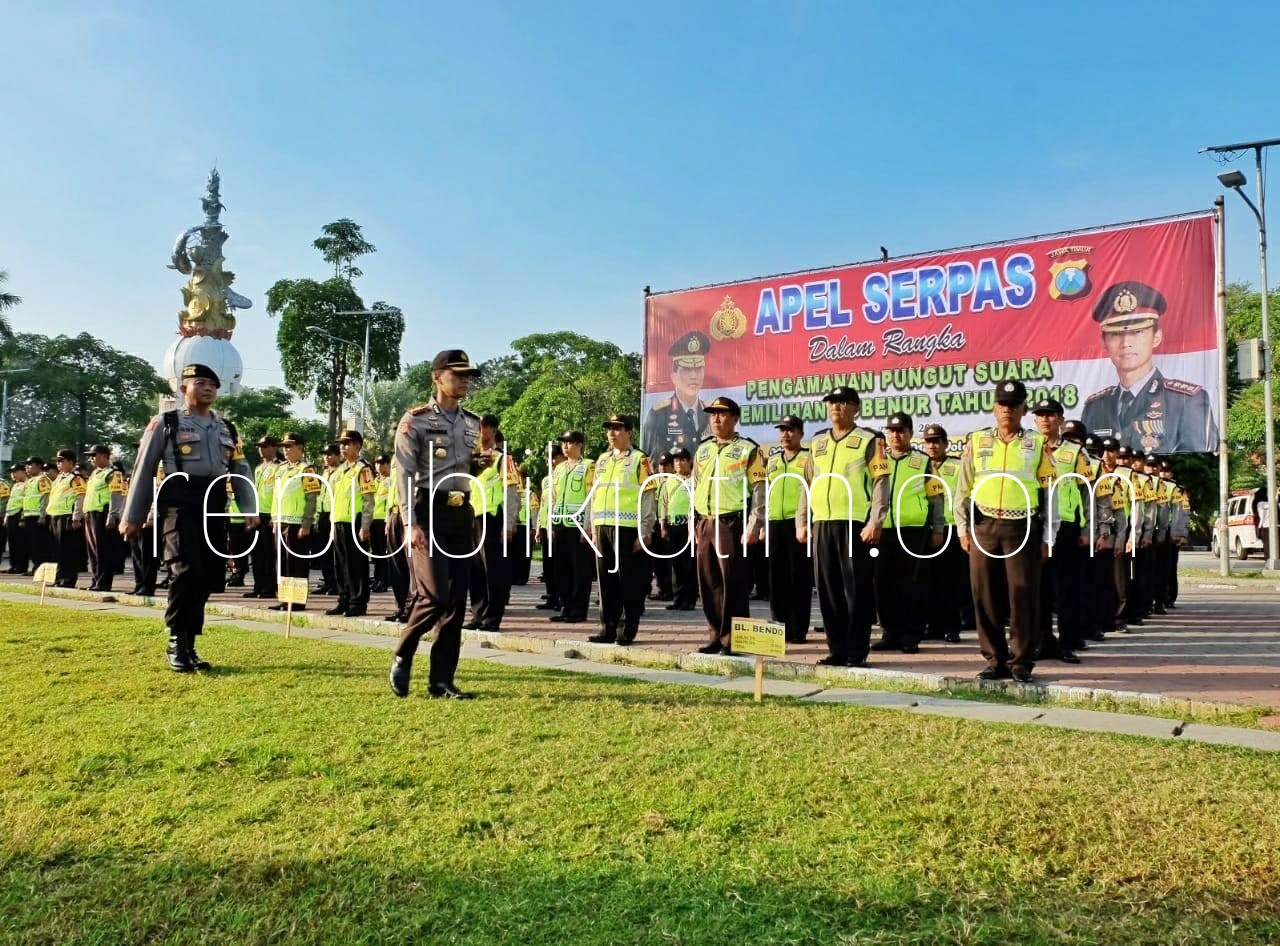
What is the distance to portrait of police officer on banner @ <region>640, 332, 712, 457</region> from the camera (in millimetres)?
22844

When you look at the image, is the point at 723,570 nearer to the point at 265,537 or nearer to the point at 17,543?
the point at 265,537

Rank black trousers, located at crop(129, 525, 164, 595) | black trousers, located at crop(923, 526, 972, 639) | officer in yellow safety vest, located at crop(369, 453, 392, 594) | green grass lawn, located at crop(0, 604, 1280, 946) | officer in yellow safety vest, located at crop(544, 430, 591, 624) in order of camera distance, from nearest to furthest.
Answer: green grass lawn, located at crop(0, 604, 1280, 946)
black trousers, located at crop(923, 526, 972, 639)
officer in yellow safety vest, located at crop(544, 430, 591, 624)
officer in yellow safety vest, located at crop(369, 453, 392, 594)
black trousers, located at crop(129, 525, 164, 595)

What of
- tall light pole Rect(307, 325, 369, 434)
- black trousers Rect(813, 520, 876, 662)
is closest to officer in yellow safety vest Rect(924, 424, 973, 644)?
black trousers Rect(813, 520, 876, 662)

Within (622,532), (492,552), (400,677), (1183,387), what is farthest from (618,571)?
(1183,387)

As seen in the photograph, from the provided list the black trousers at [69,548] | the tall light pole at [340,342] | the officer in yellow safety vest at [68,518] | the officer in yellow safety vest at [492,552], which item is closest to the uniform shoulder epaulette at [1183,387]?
the officer in yellow safety vest at [492,552]

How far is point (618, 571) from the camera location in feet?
27.8

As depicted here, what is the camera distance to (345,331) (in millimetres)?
42469

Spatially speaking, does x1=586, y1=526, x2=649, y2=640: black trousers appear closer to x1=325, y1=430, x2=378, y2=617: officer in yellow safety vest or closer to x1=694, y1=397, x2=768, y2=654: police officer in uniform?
x1=694, y1=397, x2=768, y2=654: police officer in uniform

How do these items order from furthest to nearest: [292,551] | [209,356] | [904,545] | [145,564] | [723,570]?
[209,356]
[292,551]
[145,564]
[904,545]
[723,570]

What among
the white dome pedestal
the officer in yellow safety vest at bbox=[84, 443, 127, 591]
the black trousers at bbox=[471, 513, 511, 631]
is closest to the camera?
the black trousers at bbox=[471, 513, 511, 631]

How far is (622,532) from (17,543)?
566 inches

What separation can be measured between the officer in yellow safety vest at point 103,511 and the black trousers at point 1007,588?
11.4 m

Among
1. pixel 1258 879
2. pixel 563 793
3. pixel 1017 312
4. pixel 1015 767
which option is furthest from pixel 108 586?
pixel 1017 312

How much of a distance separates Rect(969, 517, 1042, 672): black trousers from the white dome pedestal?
3811cm
